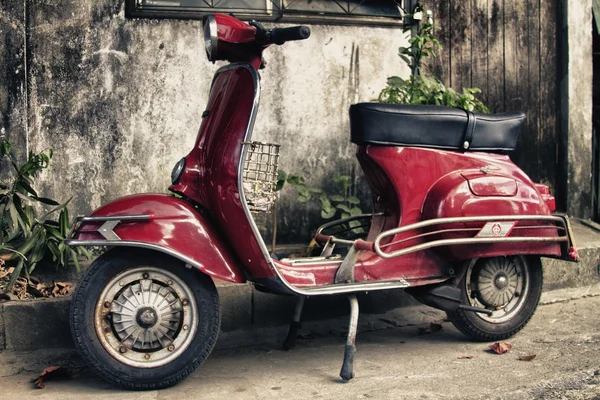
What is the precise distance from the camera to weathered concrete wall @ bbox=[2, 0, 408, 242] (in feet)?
17.5

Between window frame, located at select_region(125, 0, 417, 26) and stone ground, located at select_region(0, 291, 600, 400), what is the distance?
7.75 feet

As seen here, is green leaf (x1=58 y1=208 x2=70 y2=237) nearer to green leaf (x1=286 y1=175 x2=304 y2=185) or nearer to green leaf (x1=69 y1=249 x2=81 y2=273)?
green leaf (x1=69 y1=249 x2=81 y2=273)

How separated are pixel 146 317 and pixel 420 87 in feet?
9.40

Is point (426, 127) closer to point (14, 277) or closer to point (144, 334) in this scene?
point (144, 334)

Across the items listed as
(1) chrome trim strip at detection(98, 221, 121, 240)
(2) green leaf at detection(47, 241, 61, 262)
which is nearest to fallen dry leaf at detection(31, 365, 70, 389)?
(1) chrome trim strip at detection(98, 221, 121, 240)

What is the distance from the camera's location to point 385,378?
3.99m

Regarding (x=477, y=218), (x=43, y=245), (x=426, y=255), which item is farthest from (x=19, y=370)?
(x=477, y=218)

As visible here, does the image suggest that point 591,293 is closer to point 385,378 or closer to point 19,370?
point 385,378

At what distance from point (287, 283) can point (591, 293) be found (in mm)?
2951

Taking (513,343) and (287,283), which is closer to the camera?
(287,283)

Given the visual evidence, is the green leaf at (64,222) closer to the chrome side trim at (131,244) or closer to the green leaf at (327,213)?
the chrome side trim at (131,244)

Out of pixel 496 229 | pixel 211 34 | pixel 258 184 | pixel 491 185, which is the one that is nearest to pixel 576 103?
pixel 491 185

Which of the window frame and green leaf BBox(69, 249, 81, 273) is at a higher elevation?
the window frame

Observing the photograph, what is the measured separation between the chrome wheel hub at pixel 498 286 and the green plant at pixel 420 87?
1.50m
